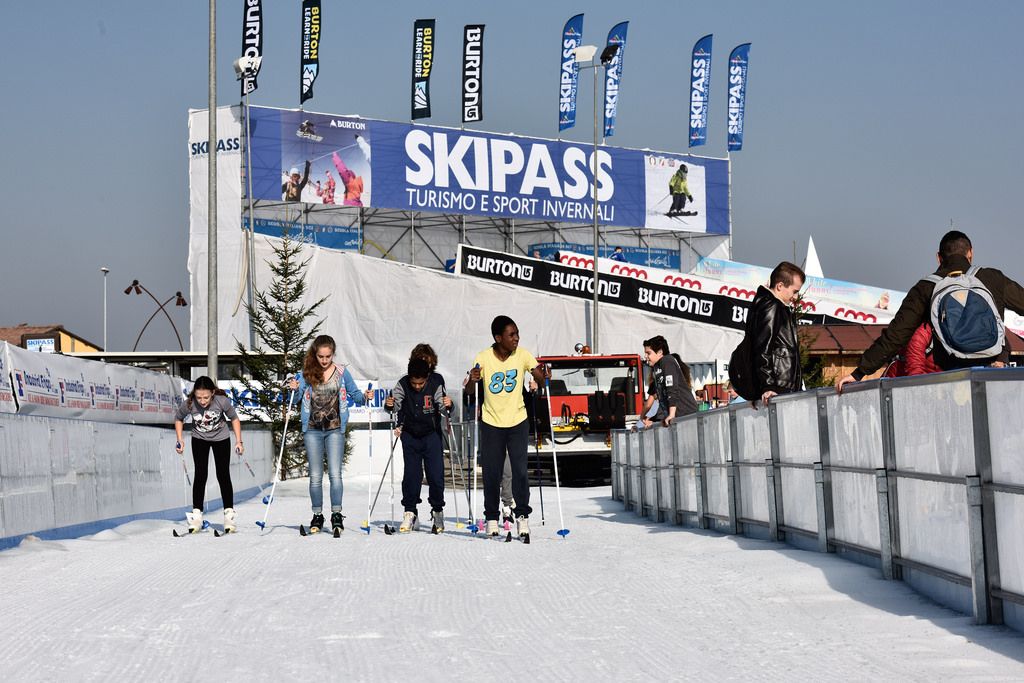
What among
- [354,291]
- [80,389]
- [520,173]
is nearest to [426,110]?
[520,173]

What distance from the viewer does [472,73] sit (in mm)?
56625

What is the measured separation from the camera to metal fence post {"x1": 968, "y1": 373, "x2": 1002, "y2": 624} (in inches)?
232

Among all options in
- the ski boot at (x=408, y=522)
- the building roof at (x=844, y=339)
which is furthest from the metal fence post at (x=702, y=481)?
the building roof at (x=844, y=339)

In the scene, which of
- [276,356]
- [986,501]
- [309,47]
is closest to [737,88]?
[309,47]

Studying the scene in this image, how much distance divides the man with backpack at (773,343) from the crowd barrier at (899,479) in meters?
0.18

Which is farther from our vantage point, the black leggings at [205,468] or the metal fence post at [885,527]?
the black leggings at [205,468]

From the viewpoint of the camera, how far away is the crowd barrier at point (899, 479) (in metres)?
5.81

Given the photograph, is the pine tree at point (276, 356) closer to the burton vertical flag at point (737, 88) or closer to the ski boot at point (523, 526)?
the ski boot at point (523, 526)

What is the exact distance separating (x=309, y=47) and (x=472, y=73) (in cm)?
752

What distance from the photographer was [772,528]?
9.73 m

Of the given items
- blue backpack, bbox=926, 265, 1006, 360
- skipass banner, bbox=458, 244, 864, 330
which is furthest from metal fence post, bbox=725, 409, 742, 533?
skipass banner, bbox=458, 244, 864, 330

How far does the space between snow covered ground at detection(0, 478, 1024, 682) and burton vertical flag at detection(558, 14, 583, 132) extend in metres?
48.4

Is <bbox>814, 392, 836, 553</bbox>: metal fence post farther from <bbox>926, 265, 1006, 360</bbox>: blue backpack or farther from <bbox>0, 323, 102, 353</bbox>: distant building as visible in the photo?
<bbox>0, 323, 102, 353</bbox>: distant building

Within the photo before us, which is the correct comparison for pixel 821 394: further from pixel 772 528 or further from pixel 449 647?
pixel 449 647
